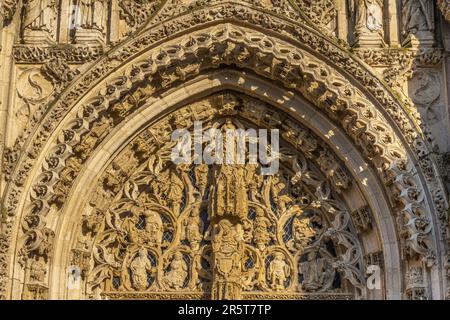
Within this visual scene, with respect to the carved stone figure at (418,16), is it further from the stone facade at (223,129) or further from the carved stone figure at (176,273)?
the carved stone figure at (176,273)

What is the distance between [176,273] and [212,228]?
0.80 meters

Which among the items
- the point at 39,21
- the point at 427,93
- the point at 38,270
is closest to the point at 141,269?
the point at 38,270

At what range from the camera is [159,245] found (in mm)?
16750

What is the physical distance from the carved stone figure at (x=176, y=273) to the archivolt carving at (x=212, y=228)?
0.01 m

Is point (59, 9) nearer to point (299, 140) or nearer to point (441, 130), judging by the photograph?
point (299, 140)

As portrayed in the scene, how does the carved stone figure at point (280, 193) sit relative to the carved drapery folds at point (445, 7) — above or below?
below

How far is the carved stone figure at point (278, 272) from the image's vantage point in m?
16.5

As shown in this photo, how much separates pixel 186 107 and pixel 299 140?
1692 mm

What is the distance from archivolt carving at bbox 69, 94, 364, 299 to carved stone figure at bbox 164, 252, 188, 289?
0.01 m

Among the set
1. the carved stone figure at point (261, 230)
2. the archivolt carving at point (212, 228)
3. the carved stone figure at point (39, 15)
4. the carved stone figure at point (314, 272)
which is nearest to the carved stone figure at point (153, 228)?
the archivolt carving at point (212, 228)

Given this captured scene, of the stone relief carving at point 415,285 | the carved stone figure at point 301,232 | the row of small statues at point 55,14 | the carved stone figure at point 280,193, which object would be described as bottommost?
the stone relief carving at point 415,285

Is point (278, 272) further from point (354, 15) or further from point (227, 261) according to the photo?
point (354, 15)

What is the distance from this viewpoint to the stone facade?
1598 cm
